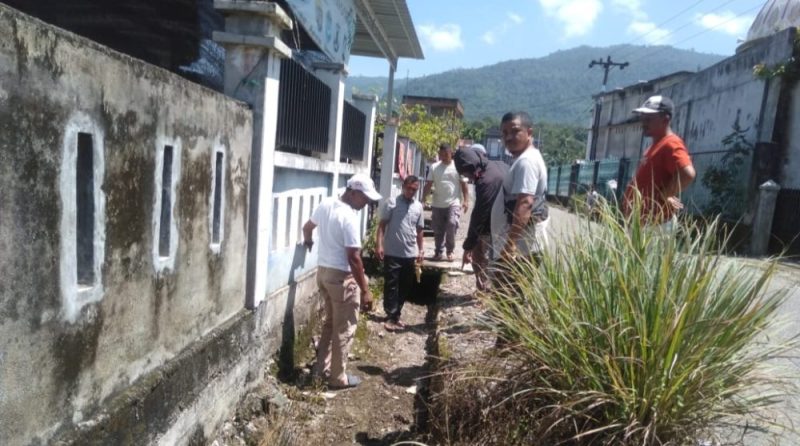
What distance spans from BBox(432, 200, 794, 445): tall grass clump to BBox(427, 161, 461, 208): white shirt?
18.0 ft

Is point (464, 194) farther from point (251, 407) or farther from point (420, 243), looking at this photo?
point (251, 407)

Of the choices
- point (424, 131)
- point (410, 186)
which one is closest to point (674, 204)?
point (410, 186)

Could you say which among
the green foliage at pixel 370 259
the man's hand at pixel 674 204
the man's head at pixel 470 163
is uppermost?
the man's head at pixel 470 163

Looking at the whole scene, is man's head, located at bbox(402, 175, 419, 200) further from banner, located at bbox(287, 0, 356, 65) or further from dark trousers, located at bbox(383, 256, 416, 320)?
banner, located at bbox(287, 0, 356, 65)

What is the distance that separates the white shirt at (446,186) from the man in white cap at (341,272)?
3.50m

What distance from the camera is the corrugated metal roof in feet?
30.1

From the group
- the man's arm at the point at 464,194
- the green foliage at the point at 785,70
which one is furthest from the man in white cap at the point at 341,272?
the green foliage at the point at 785,70

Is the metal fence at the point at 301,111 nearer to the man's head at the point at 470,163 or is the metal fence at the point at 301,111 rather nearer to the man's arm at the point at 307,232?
the man's arm at the point at 307,232

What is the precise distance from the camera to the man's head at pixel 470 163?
644 cm

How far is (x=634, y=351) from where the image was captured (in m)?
2.55

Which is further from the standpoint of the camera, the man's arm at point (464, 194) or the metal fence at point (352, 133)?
the man's arm at point (464, 194)

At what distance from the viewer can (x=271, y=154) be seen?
14.7 feet

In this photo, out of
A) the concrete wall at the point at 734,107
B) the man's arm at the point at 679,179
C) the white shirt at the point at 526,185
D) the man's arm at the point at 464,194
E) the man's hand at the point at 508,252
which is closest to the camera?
the man's hand at the point at 508,252

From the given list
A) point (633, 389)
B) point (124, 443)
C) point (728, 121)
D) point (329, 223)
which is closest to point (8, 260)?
point (124, 443)
